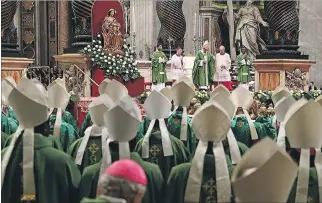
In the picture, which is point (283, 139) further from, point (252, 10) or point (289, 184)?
point (252, 10)

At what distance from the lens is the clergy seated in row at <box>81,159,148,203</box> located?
2.45 meters

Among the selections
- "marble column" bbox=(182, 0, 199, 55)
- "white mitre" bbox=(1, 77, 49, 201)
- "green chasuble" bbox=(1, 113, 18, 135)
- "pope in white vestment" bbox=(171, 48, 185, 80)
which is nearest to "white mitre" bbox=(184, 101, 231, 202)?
"white mitre" bbox=(1, 77, 49, 201)

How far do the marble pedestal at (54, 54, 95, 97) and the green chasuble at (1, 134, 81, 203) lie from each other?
29.1ft

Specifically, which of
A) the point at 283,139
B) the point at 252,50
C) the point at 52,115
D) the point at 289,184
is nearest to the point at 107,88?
the point at 52,115

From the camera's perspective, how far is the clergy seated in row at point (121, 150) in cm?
379

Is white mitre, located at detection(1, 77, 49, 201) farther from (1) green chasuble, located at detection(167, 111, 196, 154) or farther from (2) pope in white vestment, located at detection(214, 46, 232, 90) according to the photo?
(2) pope in white vestment, located at detection(214, 46, 232, 90)

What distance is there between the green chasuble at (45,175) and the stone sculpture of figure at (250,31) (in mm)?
20318

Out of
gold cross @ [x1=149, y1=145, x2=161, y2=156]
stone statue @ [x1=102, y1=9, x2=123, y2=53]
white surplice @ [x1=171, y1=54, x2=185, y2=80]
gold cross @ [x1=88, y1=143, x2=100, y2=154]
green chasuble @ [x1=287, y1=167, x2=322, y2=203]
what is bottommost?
green chasuble @ [x1=287, y1=167, x2=322, y2=203]

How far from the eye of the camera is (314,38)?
21703 millimetres

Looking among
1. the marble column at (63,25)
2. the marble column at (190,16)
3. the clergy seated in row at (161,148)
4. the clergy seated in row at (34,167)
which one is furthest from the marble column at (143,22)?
the clergy seated in row at (34,167)

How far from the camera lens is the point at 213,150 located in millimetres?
3678

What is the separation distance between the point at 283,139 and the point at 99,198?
274cm

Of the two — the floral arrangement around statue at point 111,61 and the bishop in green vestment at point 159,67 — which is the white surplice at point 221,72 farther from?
the floral arrangement around statue at point 111,61

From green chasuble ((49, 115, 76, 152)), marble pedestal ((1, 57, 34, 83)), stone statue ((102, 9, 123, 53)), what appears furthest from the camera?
stone statue ((102, 9, 123, 53))
